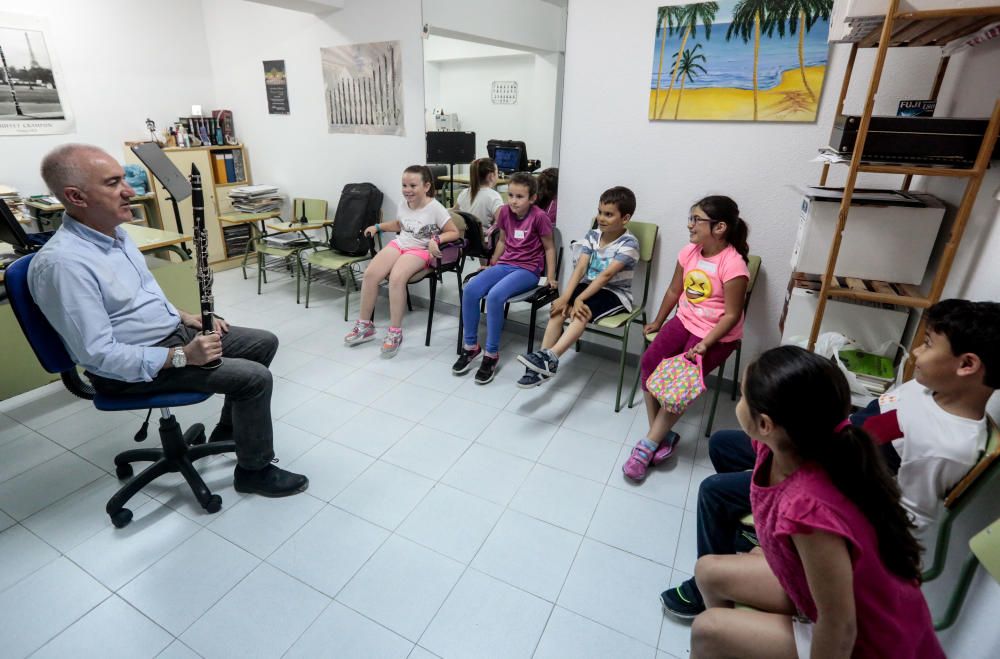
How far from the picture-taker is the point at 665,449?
7.41ft

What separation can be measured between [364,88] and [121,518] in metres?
3.15

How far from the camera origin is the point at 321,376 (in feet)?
9.71

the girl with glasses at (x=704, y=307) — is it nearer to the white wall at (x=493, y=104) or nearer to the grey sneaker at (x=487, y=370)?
the grey sneaker at (x=487, y=370)

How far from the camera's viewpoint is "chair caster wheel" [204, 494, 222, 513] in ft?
6.23

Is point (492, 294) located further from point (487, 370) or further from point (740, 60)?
point (740, 60)

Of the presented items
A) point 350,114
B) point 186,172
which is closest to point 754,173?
point 350,114

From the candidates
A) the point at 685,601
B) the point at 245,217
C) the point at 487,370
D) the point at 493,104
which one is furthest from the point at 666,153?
the point at 245,217

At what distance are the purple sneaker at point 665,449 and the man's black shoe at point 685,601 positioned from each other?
0.70 meters

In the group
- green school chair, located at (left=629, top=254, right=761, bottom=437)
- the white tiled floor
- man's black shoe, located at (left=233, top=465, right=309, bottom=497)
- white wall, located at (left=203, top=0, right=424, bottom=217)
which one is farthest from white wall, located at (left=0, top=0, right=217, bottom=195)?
green school chair, located at (left=629, top=254, right=761, bottom=437)

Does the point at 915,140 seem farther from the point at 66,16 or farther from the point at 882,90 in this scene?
the point at 66,16

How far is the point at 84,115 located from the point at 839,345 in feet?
17.6

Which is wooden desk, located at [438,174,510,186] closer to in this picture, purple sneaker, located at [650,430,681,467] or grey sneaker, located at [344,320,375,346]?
grey sneaker, located at [344,320,375,346]

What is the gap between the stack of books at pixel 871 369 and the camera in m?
1.91

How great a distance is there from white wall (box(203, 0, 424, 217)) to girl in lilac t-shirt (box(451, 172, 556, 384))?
1.09 meters
